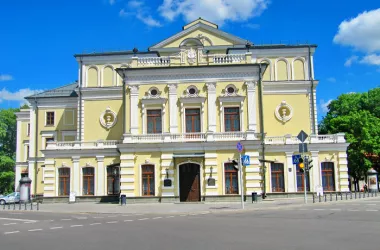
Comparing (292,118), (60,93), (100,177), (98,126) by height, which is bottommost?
(100,177)

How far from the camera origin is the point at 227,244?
12727 mm

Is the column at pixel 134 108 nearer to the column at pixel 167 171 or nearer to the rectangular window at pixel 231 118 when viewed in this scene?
the column at pixel 167 171

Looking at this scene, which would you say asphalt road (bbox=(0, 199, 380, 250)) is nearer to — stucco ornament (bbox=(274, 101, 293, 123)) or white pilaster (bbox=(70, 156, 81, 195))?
white pilaster (bbox=(70, 156, 81, 195))

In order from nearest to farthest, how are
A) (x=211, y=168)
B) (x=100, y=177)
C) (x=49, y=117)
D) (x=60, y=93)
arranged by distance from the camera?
(x=211, y=168) < (x=100, y=177) < (x=49, y=117) < (x=60, y=93)

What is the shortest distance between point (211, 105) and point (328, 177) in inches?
502

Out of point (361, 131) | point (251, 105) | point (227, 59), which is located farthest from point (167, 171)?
point (361, 131)

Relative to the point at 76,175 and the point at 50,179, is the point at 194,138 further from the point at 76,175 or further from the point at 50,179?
the point at 50,179

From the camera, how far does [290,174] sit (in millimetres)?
39969

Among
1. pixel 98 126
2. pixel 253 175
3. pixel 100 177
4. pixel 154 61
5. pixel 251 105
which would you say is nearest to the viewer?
pixel 253 175

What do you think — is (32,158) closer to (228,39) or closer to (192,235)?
(228,39)

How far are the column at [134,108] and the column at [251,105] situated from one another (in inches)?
388

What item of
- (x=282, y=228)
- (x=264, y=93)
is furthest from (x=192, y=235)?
(x=264, y=93)

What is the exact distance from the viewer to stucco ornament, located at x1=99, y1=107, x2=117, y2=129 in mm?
A: 45781

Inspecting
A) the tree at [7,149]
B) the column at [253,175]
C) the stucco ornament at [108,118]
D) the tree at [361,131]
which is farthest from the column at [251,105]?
the tree at [7,149]
